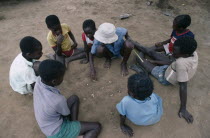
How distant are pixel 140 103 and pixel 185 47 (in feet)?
2.84

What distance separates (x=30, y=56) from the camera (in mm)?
2211

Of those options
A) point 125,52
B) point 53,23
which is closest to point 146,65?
point 125,52

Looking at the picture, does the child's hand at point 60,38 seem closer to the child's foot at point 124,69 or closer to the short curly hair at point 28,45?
the short curly hair at point 28,45

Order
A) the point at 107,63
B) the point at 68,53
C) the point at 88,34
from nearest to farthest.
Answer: the point at 88,34
the point at 107,63
the point at 68,53

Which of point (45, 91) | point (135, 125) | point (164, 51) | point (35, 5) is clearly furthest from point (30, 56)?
point (35, 5)

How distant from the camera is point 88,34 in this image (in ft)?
9.11

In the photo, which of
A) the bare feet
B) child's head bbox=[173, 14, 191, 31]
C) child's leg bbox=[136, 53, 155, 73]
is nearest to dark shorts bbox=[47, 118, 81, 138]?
the bare feet

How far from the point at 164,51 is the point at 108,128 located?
1.85 meters

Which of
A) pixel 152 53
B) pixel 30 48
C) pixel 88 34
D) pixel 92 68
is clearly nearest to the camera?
pixel 30 48

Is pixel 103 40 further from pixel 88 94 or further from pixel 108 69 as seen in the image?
pixel 88 94

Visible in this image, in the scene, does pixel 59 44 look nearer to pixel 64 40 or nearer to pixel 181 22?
pixel 64 40

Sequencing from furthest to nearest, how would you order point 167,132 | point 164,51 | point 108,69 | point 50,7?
point 50,7 < point 164,51 < point 108,69 < point 167,132

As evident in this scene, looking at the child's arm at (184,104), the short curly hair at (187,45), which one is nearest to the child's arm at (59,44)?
the short curly hair at (187,45)

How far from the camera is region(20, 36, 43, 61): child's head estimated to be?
2137 mm
